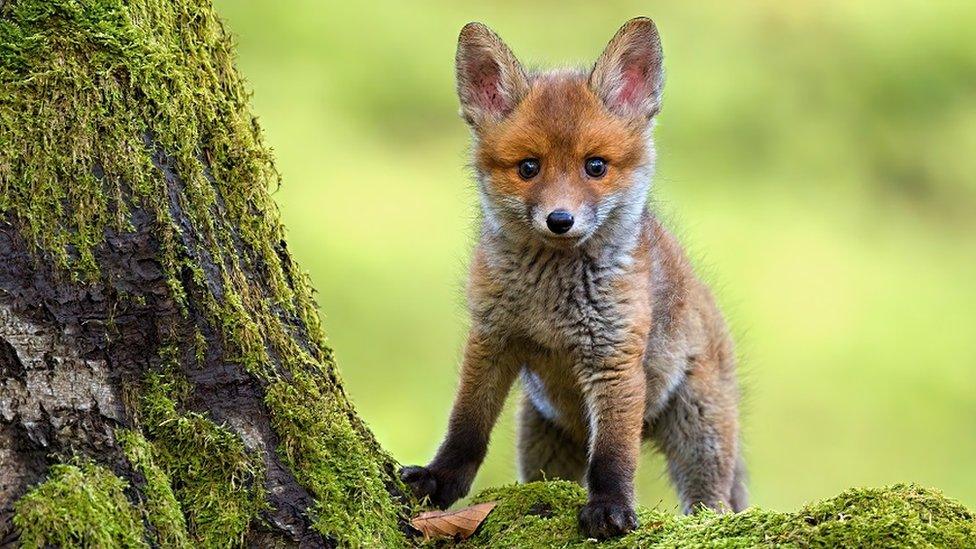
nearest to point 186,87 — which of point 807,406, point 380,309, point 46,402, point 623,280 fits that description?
point 46,402

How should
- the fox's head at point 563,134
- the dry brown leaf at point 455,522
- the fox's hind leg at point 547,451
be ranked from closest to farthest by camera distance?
the dry brown leaf at point 455,522, the fox's head at point 563,134, the fox's hind leg at point 547,451

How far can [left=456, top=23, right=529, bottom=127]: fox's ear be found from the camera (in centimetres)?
426

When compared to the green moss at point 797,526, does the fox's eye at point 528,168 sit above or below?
above

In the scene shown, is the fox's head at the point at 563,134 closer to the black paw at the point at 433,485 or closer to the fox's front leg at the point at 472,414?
the fox's front leg at the point at 472,414

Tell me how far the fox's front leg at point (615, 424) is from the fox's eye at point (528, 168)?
2.19ft

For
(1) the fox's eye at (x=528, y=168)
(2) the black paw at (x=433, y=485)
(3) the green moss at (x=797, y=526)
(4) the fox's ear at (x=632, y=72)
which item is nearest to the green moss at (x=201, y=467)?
(3) the green moss at (x=797, y=526)

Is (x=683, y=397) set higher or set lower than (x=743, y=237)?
lower

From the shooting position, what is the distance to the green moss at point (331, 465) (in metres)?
3.09

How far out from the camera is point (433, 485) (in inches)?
148

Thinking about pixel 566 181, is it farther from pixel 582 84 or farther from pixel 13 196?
pixel 13 196

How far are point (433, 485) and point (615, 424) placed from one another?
0.61 meters

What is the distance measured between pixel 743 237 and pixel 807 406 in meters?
1.31

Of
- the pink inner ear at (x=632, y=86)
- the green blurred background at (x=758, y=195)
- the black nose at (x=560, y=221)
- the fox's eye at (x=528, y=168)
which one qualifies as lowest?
the black nose at (x=560, y=221)

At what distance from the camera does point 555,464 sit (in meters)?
4.87
